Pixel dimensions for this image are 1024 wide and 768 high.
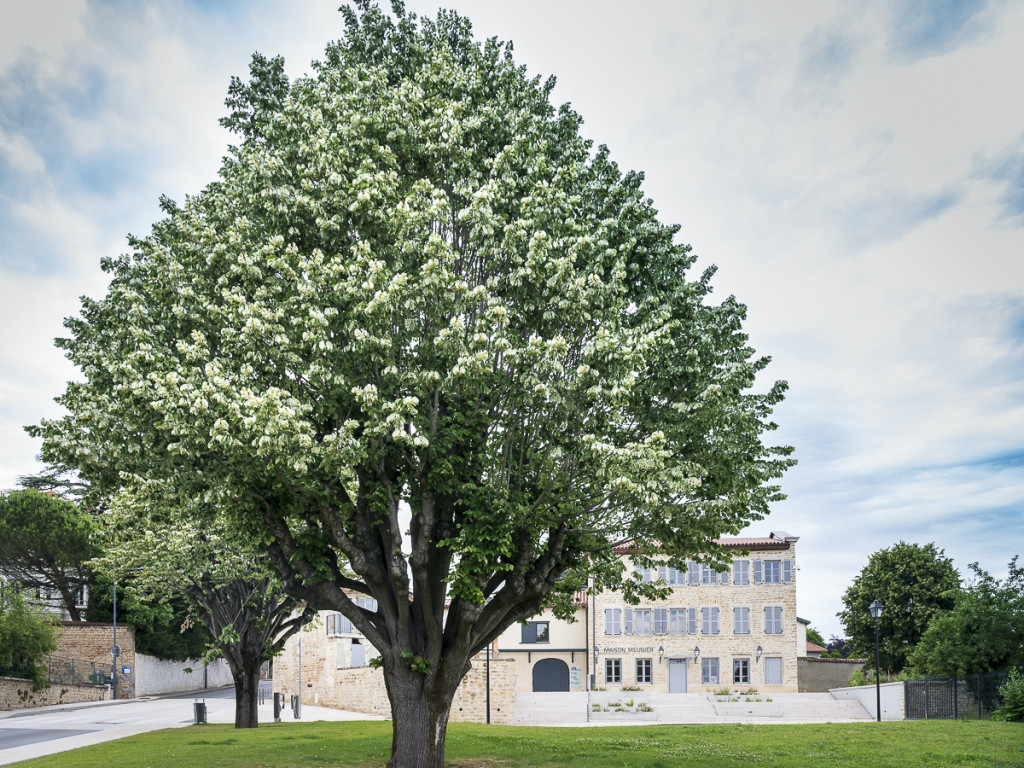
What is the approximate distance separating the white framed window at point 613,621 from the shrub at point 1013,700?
25.6 m

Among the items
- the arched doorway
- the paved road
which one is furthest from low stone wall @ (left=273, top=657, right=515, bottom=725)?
the arched doorway

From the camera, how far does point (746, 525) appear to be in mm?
15172

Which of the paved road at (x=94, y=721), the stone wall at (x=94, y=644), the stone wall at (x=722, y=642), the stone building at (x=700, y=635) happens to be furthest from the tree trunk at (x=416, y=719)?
the stone wall at (x=94, y=644)

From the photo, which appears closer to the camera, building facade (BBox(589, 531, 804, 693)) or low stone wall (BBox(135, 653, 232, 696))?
building facade (BBox(589, 531, 804, 693))

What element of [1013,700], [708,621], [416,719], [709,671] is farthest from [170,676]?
[1013,700]

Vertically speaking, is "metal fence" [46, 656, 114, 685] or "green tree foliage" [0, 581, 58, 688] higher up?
"green tree foliage" [0, 581, 58, 688]

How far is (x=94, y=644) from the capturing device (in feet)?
168

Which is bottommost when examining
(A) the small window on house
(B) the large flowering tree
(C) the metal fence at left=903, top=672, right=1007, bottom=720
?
(A) the small window on house

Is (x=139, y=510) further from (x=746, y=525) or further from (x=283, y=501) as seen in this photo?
(x=746, y=525)

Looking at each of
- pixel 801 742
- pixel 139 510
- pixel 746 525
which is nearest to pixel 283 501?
pixel 139 510

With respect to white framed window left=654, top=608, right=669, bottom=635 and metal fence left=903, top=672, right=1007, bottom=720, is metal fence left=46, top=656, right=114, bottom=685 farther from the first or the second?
metal fence left=903, top=672, right=1007, bottom=720

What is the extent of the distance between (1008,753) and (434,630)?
39.4 ft

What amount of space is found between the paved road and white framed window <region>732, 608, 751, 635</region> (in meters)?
23.3

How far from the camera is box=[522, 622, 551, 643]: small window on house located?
5296cm
